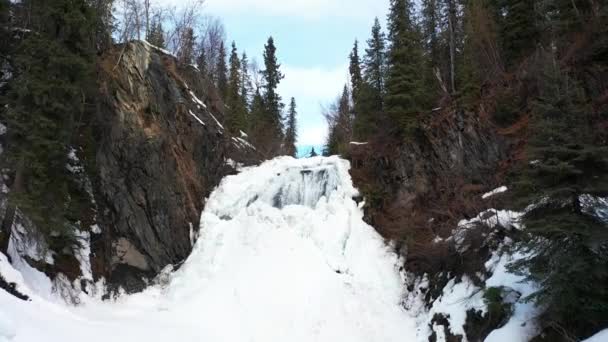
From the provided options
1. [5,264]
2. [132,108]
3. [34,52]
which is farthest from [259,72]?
[5,264]

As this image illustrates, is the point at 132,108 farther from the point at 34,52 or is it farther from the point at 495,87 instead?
the point at 495,87

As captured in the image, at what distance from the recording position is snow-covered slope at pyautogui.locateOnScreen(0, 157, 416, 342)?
9.85 meters

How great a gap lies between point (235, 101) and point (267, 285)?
74.0 ft

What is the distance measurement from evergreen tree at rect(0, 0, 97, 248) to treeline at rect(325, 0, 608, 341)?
443 inches

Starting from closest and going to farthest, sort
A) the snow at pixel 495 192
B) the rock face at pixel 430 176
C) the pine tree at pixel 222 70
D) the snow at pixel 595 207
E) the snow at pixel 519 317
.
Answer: the snow at pixel 595 207 < the snow at pixel 519 317 < the snow at pixel 495 192 < the rock face at pixel 430 176 < the pine tree at pixel 222 70

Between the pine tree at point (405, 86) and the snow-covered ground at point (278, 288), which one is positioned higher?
the pine tree at point (405, 86)

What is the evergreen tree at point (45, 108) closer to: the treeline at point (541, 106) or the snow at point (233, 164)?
the snow at point (233, 164)

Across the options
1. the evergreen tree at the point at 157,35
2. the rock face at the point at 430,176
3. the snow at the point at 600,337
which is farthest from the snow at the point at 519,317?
the evergreen tree at the point at 157,35

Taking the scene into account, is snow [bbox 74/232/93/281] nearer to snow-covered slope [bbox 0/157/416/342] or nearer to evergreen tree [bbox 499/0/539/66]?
snow-covered slope [bbox 0/157/416/342]

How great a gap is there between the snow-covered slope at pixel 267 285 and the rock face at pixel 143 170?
37.0 inches

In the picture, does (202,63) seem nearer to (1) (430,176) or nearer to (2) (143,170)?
(2) (143,170)

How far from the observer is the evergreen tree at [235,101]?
1077 inches

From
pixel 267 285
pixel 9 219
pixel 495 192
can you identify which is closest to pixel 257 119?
pixel 267 285

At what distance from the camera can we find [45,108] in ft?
33.0
